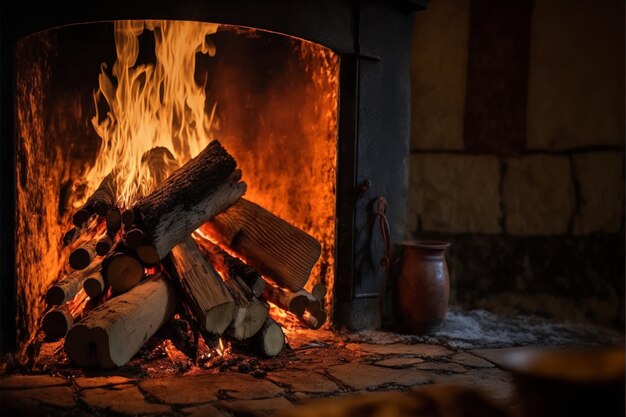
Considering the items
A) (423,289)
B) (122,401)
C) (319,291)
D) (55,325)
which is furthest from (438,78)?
(122,401)

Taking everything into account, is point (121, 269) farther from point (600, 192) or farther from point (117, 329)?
point (600, 192)

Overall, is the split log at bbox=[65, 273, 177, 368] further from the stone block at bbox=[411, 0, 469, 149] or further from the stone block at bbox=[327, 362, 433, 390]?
the stone block at bbox=[411, 0, 469, 149]

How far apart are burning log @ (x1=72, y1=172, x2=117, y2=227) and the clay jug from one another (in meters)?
1.65

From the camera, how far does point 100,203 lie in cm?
333

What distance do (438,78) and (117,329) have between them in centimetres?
272

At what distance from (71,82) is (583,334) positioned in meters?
3.32

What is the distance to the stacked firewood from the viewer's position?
2951 mm

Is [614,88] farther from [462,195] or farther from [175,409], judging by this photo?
[175,409]

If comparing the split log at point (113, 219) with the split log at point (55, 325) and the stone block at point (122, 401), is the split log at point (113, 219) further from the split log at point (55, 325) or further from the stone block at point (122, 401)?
the stone block at point (122, 401)

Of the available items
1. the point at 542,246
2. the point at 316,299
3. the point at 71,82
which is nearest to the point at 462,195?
the point at 542,246

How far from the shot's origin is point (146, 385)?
2.72 metres

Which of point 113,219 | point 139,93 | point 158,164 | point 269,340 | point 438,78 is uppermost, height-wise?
point 438,78

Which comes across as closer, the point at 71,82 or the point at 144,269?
the point at 144,269

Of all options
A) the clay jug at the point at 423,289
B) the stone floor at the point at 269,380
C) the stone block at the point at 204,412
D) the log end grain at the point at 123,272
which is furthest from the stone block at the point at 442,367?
the log end grain at the point at 123,272
